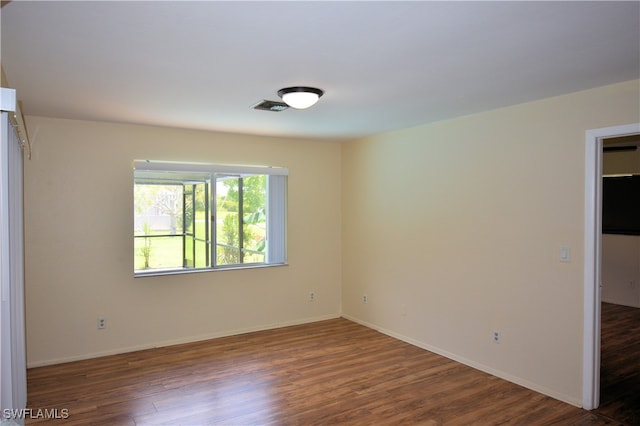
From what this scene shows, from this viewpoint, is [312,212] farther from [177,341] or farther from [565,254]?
[565,254]

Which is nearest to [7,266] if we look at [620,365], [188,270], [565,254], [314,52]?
[314,52]

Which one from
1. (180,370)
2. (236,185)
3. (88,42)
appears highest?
(88,42)

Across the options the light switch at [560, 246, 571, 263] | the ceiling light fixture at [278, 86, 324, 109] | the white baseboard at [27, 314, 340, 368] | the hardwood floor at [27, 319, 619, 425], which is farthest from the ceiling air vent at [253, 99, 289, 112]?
the white baseboard at [27, 314, 340, 368]

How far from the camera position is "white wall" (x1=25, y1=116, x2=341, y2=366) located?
13.7 feet

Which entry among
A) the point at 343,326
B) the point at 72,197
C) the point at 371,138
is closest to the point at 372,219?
the point at 371,138

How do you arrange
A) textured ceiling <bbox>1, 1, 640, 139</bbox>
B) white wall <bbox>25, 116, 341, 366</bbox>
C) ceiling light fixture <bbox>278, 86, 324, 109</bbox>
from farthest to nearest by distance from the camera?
1. white wall <bbox>25, 116, 341, 366</bbox>
2. ceiling light fixture <bbox>278, 86, 324, 109</bbox>
3. textured ceiling <bbox>1, 1, 640, 139</bbox>

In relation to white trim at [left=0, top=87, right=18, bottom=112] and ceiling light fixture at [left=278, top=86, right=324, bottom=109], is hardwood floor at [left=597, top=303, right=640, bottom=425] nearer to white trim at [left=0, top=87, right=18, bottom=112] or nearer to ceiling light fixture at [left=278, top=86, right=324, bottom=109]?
ceiling light fixture at [left=278, top=86, right=324, bottom=109]

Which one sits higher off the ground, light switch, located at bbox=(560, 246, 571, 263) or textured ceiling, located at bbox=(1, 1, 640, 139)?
textured ceiling, located at bbox=(1, 1, 640, 139)

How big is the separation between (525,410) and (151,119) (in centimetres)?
412

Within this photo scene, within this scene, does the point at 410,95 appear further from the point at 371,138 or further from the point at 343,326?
the point at 343,326

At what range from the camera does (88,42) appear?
2.26m

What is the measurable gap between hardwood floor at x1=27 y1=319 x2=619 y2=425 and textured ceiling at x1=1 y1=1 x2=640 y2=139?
2.37 metres

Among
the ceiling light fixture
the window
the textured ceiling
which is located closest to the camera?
the textured ceiling

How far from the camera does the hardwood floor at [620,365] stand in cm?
324
